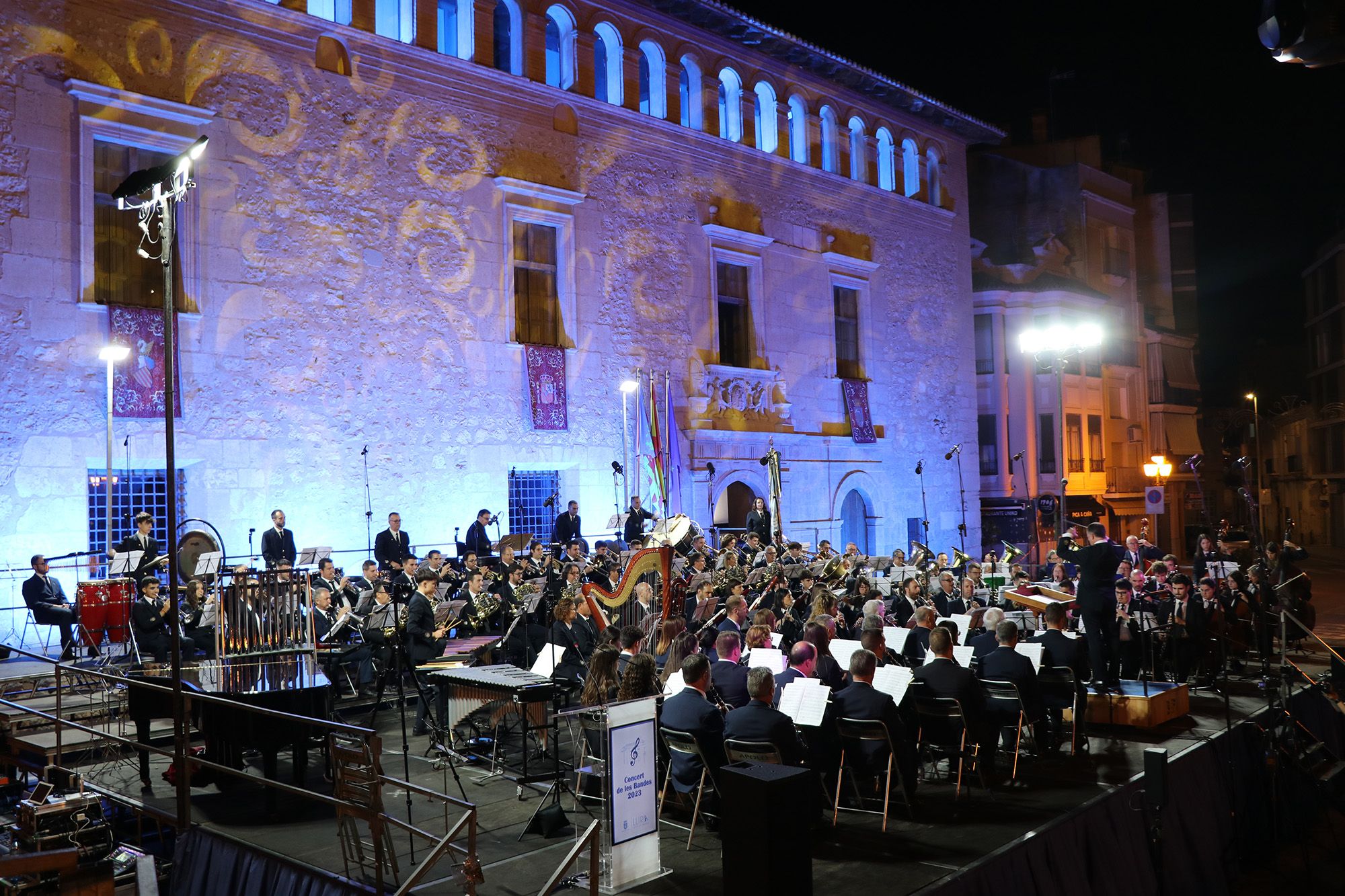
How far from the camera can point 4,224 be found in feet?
Answer: 50.0

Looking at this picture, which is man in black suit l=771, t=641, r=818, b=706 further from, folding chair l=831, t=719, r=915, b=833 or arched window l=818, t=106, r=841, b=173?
arched window l=818, t=106, r=841, b=173

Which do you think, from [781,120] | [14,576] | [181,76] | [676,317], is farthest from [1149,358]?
[14,576]

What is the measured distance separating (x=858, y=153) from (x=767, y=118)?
12.5ft

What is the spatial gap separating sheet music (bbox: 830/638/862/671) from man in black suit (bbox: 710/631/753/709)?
153 centimetres

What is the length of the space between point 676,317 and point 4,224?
1340 cm

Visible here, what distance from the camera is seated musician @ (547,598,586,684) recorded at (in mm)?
10727

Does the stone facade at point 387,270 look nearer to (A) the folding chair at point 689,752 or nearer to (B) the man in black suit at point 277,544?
(B) the man in black suit at point 277,544

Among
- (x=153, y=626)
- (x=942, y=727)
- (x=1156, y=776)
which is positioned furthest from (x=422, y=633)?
(x=1156, y=776)

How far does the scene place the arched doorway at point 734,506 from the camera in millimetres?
27297

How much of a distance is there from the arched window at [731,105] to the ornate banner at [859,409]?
7.23 m

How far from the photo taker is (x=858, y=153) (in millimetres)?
29625

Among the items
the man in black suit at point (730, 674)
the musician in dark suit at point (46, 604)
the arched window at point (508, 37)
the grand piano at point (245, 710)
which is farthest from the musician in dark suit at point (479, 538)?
the man in black suit at point (730, 674)

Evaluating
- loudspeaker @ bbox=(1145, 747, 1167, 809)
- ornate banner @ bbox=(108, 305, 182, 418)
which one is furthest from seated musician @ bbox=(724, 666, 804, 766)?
ornate banner @ bbox=(108, 305, 182, 418)

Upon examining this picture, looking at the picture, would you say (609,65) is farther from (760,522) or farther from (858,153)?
(760,522)
